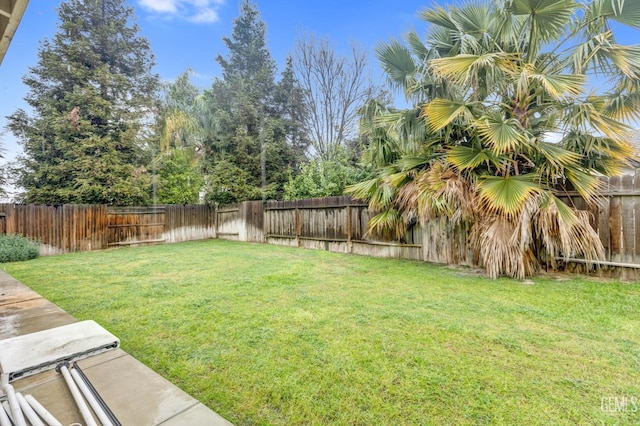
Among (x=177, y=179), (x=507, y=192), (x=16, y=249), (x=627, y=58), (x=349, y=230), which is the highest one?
(x=627, y=58)

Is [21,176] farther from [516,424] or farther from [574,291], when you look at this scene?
[574,291]

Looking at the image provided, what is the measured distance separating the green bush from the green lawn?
3.58 m

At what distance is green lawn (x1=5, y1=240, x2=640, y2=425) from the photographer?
Result: 1.58 metres

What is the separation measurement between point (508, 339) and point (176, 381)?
8.01ft

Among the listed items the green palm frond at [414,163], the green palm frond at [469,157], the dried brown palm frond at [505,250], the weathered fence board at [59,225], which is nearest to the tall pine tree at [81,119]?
the weathered fence board at [59,225]

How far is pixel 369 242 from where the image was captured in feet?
22.9

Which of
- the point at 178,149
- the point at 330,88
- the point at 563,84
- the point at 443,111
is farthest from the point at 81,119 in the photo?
the point at 563,84

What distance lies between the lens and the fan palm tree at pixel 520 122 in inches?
157

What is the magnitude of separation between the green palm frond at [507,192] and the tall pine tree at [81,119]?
10848 millimetres

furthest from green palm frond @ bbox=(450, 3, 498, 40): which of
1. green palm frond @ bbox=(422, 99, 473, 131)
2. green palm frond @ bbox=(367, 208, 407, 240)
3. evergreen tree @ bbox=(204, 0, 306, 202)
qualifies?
evergreen tree @ bbox=(204, 0, 306, 202)

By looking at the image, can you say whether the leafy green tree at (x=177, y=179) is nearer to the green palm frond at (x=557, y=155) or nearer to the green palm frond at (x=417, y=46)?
the green palm frond at (x=417, y=46)

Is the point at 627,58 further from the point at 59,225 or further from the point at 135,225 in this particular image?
the point at 59,225

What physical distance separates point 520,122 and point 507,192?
135 centimetres

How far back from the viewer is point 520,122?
462 cm
